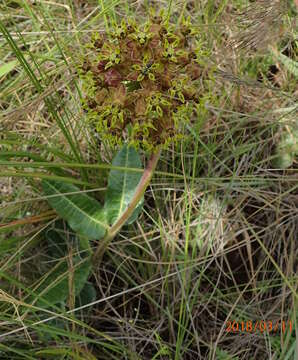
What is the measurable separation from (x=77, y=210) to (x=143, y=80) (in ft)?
2.03

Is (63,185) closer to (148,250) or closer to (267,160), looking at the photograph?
(148,250)

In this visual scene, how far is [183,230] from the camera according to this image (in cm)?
184

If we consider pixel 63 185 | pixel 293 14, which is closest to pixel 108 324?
pixel 63 185

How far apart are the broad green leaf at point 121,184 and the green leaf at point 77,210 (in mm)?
42

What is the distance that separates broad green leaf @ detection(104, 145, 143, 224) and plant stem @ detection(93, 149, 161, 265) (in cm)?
10

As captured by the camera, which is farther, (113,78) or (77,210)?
(77,210)

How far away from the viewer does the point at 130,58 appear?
4.03 ft

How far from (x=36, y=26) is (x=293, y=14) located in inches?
43.4
